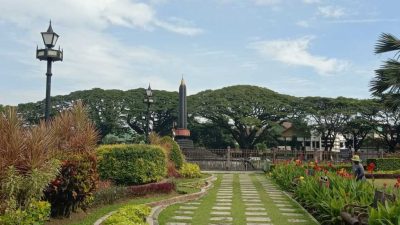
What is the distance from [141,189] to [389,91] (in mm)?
7824

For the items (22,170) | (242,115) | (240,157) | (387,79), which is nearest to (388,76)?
(387,79)

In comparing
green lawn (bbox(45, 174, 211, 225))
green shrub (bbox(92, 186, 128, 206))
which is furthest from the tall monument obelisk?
green shrub (bbox(92, 186, 128, 206))

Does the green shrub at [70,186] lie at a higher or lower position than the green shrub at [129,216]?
higher

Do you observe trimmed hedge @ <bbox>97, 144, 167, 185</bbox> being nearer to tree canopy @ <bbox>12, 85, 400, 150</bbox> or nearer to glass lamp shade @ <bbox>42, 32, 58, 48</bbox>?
glass lamp shade @ <bbox>42, 32, 58, 48</bbox>

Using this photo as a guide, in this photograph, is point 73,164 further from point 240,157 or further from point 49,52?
point 240,157

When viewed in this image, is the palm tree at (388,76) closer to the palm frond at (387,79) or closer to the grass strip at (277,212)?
the palm frond at (387,79)

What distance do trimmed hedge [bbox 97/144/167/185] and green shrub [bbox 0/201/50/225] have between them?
16.1 ft

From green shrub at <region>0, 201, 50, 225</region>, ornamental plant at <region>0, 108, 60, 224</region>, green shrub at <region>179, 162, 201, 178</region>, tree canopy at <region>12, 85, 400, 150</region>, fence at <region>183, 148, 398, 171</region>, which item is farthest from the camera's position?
tree canopy at <region>12, 85, 400, 150</region>

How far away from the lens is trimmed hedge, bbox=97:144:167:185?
1105 cm

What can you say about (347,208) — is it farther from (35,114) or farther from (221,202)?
(35,114)

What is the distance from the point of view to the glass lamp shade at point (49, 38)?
940 centimetres

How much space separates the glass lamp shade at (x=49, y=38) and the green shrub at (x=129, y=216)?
4.46 meters

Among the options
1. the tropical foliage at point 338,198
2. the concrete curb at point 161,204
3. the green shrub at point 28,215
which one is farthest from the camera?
the concrete curb at point 161,204

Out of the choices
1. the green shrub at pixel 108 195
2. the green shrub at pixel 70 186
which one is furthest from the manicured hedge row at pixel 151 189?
the green shrub at pixel 70 186
